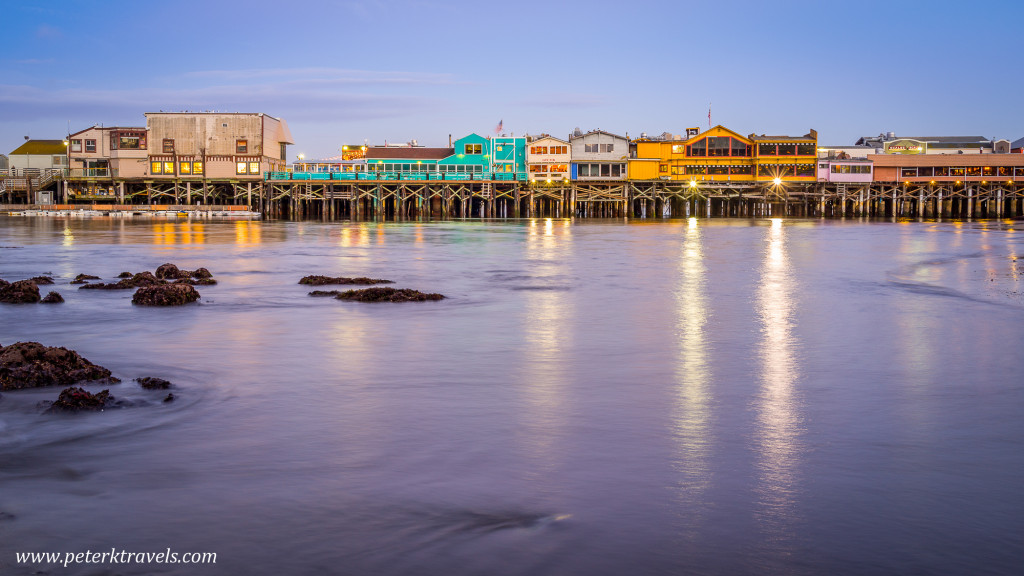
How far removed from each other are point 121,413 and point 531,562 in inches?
207

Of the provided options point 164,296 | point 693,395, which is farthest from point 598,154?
point 693,395

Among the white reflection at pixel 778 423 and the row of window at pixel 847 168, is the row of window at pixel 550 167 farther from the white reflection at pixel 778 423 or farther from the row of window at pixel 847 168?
the white reflection at pixel 778 423

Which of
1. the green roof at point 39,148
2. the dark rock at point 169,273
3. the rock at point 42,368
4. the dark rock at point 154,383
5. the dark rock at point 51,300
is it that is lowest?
the dark rock at point 154,383

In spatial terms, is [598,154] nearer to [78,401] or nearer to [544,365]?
[544,365]

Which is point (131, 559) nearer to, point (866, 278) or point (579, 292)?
point (579, 292)

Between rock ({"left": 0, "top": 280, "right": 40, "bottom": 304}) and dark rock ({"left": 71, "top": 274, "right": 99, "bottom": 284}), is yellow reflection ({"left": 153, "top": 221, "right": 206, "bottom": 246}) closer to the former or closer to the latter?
dark rock ({"left": 71, "top": 274, "right": 99, "bottom": 284})

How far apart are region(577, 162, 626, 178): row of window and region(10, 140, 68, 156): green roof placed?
56469 mm

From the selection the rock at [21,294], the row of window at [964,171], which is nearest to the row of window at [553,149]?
the row of window at [964,171]

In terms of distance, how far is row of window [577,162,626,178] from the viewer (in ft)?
272

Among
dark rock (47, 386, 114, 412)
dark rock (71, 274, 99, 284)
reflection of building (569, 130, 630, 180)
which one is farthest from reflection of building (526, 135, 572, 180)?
dark rock (47, 386, 114, 412)

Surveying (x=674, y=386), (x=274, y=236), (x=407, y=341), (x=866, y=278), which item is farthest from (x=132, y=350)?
(x=274, y=236)

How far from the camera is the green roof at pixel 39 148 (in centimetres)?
9506

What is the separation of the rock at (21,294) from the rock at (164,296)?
1.93m

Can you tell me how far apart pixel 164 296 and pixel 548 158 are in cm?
6681
